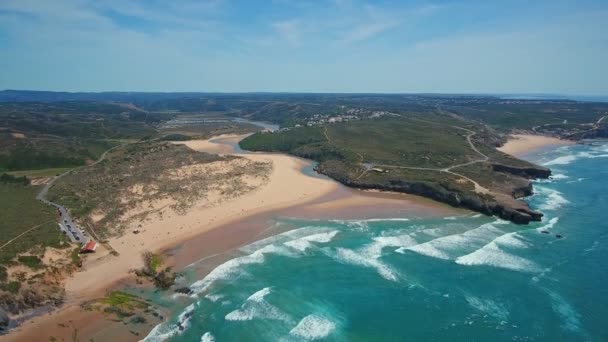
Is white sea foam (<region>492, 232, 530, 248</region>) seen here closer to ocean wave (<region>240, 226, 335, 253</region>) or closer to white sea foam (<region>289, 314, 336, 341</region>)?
ocean wave (<region>240, 226, 335, 253</region>)

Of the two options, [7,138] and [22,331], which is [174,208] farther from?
[7,138]

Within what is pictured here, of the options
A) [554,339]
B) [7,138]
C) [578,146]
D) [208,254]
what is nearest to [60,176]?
[7,138]

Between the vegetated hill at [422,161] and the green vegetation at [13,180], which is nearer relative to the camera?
the vegetated hill at [422,161]

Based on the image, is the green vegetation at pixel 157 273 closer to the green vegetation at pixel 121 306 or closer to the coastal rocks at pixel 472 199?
the green vegetation at pixel 121 306

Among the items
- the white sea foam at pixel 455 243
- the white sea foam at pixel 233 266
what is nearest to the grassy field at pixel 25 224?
the white sea foam at pixel 233 266

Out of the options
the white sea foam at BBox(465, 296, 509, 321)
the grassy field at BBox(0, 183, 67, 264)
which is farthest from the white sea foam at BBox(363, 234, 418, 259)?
the grassy field at BBox(0, 183, 67, 264)
